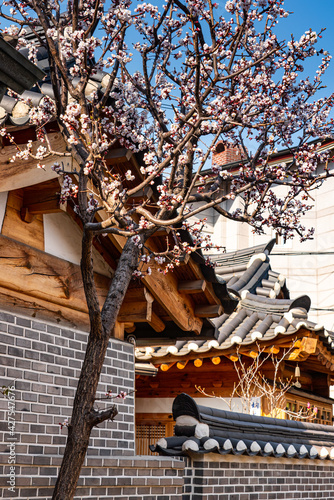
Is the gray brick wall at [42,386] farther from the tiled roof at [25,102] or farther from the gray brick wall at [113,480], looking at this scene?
the tiled roof at [25,102]

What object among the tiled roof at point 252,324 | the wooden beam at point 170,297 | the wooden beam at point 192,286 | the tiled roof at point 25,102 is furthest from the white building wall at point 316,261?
the tiled roof at point 25,102

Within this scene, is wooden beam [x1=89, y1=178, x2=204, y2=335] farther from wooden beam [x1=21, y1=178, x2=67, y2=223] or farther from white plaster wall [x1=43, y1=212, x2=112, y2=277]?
wooden beam [x1=21, y1=178, x2=67, y2=223]

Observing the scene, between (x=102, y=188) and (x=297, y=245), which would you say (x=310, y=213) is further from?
(x=102, y=188)

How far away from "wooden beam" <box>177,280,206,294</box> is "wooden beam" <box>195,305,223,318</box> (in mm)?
515

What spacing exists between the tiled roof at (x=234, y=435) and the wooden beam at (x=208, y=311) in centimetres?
118

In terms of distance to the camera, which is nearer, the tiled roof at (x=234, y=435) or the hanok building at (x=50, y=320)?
the hanok building at (x=50, y=320)

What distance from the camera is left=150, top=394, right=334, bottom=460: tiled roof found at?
20.1 feet

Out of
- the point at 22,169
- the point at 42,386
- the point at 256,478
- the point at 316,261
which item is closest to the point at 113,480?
the point at 42,386

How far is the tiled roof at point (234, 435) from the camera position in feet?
20.1

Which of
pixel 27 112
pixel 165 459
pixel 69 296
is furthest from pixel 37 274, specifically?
pixel 165 459

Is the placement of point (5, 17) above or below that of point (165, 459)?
above

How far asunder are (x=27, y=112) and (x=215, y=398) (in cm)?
707

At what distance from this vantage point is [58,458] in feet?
16.4

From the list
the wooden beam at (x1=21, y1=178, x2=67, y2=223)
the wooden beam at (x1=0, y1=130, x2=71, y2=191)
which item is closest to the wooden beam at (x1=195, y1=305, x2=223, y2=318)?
the wooden beam at (x1=21, y1=178, x2=67, y2=223)
